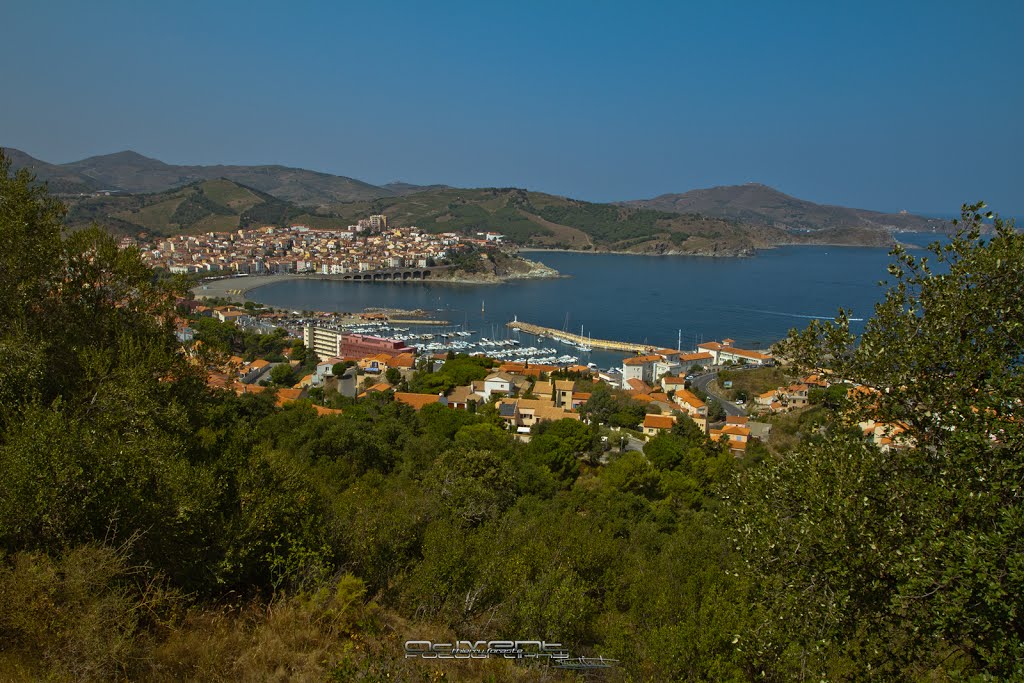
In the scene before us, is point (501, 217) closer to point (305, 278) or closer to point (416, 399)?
point (305, 278)

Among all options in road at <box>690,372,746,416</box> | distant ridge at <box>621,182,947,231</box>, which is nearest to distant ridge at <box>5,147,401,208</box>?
distant ridge at <box>621,182,947,231</box>

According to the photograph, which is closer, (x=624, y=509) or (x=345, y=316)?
(x=624, y=509)

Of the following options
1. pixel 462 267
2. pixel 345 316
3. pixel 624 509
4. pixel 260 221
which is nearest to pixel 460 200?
pixel 260 221

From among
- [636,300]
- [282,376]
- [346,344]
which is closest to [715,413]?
[282,376]

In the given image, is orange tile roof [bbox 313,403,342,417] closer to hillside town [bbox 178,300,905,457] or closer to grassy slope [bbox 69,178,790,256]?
hillside town [bbox 178,300,905,457]

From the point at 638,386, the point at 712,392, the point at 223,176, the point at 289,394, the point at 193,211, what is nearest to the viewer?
the point at 289,394

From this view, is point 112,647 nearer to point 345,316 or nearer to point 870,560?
point 870,560
